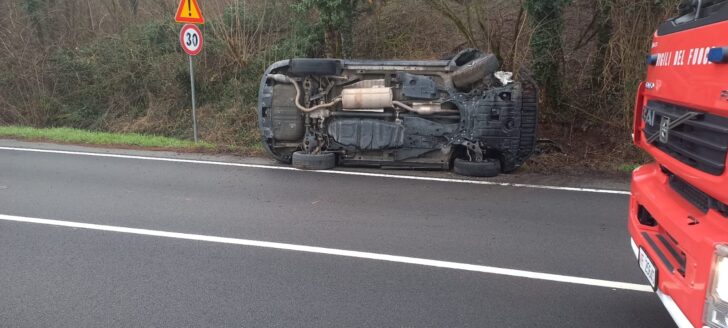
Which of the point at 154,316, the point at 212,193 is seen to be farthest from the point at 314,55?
the point at 154,316

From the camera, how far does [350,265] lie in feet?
16.2

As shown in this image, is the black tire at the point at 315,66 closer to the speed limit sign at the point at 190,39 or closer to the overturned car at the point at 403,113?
the overturned car at the point at 403,113

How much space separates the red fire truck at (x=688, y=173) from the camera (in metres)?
2.52

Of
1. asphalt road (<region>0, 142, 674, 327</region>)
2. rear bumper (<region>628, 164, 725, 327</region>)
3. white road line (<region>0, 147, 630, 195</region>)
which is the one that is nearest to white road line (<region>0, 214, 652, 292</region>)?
asphalt road (<region>0, 142, 674, 327</region>)

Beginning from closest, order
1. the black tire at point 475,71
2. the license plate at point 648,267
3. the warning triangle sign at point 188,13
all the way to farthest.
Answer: the license plate at point 648,267 < the black tire at point 475,71 < the warning triangle sign at point 188,13

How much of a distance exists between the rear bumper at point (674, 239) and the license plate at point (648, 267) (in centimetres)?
3

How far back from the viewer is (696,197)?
3.02 metres

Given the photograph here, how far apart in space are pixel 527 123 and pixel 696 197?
559 cm

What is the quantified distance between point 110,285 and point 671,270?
402 cm

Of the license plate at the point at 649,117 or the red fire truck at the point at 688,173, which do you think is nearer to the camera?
the red fire truck at the point at 688,173

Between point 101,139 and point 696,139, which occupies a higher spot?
point 696,139

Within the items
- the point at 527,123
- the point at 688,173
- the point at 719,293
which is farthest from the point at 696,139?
the point at 527,123

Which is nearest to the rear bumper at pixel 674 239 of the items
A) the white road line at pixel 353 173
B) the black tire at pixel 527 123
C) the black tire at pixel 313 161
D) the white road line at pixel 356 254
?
the white road line at pixel 356 254

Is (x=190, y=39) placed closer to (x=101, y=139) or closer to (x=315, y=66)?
(x=101, y=139)
